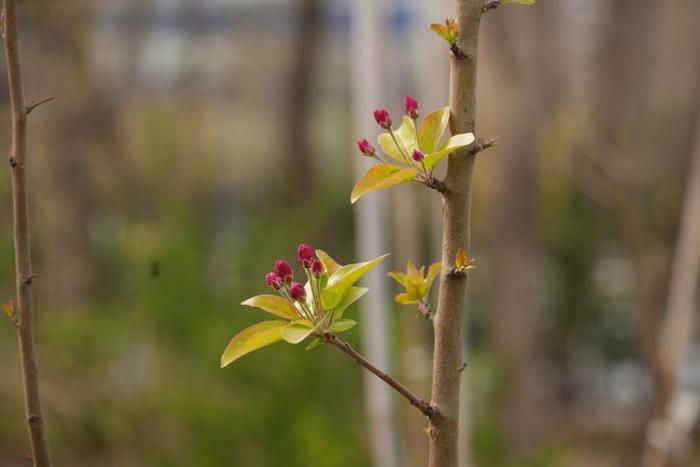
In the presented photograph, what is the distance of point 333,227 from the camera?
5.72m

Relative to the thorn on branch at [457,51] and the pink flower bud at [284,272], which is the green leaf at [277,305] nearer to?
the pink flower bud at [284,272]

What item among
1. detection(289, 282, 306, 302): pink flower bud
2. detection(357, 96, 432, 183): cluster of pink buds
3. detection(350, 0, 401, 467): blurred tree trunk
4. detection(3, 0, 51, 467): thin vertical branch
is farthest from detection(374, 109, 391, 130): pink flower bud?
detection(350, 0, 401, 467): blurred tree trunk

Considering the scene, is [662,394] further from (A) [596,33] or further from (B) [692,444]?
(B) [692,444]

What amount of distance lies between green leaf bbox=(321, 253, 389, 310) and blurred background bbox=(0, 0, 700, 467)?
1.63 ft

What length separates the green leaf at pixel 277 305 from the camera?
59cm

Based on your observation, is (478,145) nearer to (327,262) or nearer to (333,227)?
(327,262)

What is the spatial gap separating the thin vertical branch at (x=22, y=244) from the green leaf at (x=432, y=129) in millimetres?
237

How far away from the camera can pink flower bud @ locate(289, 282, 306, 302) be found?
56 centimetres

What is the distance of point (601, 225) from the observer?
6.52 m

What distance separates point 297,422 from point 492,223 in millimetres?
2310

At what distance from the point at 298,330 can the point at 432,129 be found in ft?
0.46

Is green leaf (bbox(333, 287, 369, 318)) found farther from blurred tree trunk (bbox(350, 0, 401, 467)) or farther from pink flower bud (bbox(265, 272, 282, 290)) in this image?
blurred tree trunk (bbox(350, 0, 401, 467))

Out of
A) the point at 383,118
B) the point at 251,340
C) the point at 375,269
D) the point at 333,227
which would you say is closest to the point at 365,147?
the point at 383,118

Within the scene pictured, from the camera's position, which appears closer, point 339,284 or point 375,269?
point 339,284
